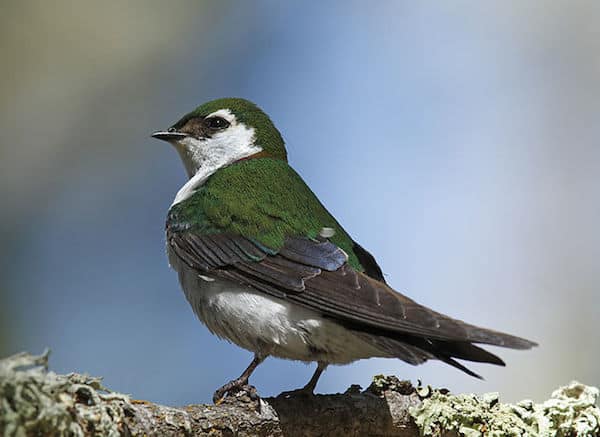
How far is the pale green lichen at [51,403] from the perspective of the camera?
8.09 feet

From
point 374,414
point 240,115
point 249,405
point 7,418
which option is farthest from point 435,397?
point 240,115

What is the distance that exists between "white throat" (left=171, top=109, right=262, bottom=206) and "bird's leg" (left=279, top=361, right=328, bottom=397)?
5.53 feet

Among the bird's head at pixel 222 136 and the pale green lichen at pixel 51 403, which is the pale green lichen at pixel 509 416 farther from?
the bird's head at pixel 222 136

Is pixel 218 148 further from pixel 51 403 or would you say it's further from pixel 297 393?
pixel 51 403

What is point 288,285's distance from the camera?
3998mm

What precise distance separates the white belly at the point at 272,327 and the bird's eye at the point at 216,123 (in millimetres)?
1536

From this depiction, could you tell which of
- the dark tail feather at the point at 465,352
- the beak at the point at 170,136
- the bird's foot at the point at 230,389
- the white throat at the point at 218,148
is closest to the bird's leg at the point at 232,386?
the bird's foot at the point at 230,389

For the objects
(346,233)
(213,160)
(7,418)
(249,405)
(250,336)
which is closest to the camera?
(7,418)

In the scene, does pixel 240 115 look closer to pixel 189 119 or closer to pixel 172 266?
pixel 189 119

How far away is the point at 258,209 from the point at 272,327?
28.2 inches

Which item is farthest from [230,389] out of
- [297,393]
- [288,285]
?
[288,285]

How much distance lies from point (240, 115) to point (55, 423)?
3350 mm

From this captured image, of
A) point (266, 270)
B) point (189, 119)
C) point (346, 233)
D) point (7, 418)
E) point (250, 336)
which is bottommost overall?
point (7, 418)

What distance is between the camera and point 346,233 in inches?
182
